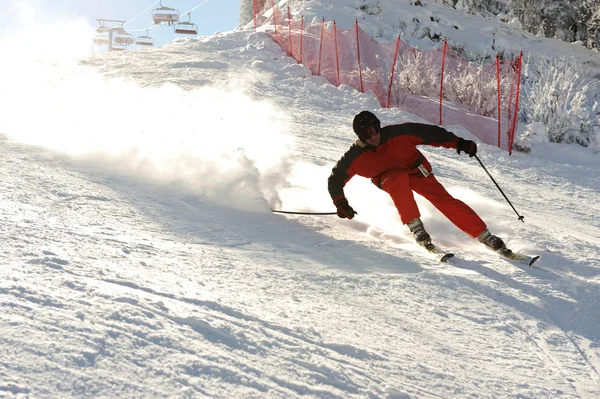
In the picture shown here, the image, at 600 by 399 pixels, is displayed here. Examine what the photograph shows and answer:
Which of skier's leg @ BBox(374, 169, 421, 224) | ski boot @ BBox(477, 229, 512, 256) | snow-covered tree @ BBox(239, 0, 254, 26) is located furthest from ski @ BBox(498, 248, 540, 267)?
snow-covered tree @ BBox(239, 0, 254, 26)

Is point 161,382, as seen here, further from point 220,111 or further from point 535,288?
point 220,111

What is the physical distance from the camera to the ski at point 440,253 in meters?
3.93

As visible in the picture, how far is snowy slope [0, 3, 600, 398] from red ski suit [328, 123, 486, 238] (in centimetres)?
34

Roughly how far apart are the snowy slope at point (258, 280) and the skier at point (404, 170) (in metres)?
Answer: 0.24

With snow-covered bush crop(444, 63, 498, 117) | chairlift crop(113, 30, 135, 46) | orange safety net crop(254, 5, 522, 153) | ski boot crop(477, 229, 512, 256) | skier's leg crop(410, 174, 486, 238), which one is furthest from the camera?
chairlift crop(113, 30, 135, 46)

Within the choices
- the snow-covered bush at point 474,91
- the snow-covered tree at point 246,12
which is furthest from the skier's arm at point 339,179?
the snow-covered tree at point 246,12

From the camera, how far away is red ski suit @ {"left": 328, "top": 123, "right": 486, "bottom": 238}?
4.30 metres

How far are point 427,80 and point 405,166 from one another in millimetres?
8861

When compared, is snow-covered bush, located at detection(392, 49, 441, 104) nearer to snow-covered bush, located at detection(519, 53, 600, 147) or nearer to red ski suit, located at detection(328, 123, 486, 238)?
snow-covered bush, located at detection(519, 53, 600, 147)

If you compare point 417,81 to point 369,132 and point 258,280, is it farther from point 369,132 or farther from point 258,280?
point 258,280

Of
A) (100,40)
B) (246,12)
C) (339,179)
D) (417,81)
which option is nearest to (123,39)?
(100,40)

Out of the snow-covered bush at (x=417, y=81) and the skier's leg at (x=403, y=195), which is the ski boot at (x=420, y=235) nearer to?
the skier's leg at (x=403, y=195)

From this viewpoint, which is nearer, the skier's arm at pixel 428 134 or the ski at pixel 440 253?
the ski at pixel 440 253

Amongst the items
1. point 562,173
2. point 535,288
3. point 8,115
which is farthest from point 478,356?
point 8,115
